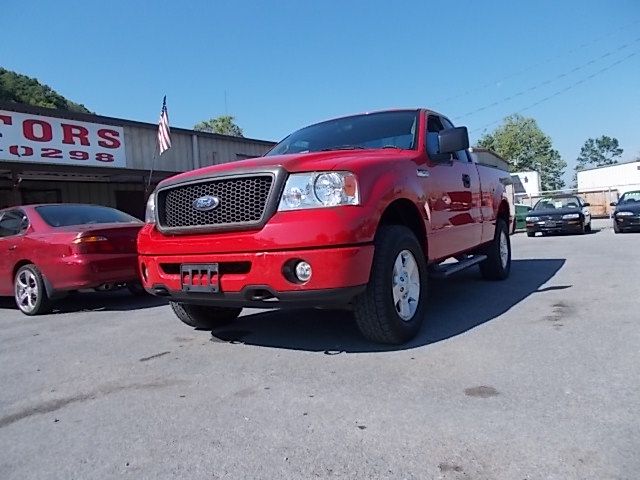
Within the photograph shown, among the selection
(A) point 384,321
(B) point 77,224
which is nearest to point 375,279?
(A) point 384,321

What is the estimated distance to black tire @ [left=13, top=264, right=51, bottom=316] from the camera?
618cm

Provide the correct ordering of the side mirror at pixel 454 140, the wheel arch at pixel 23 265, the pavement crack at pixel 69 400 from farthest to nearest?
the wheel arch at pixel 23 265 → the side mirror at pixel 454 140 → the pavement crack at pixel 69 400

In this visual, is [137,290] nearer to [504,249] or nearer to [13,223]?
[13,223]

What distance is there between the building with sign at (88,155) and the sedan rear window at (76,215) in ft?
18.5

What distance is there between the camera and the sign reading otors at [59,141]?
447 inches

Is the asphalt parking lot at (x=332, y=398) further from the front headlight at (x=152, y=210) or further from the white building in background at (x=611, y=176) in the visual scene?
the white building in background at (x=611, y=176)

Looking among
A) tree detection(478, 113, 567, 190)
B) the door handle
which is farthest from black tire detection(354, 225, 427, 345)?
tree detection(478, 113, 567, 190)

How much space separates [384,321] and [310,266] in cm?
70

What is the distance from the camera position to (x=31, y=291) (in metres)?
6.37

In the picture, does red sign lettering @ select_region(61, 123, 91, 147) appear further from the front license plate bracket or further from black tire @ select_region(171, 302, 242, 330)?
the front license plate bracket

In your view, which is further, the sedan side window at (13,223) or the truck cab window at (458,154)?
the sedan side window at (13,223)

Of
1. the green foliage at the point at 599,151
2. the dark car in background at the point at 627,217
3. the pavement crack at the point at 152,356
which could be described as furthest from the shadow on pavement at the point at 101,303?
the green foliage at the point at 599,151

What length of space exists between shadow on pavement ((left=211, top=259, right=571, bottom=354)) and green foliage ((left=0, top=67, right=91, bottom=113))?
160 feet

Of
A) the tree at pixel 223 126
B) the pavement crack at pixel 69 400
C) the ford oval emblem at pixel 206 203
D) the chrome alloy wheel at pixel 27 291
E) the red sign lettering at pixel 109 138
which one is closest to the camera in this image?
the pavement crack at pixel 69 400
